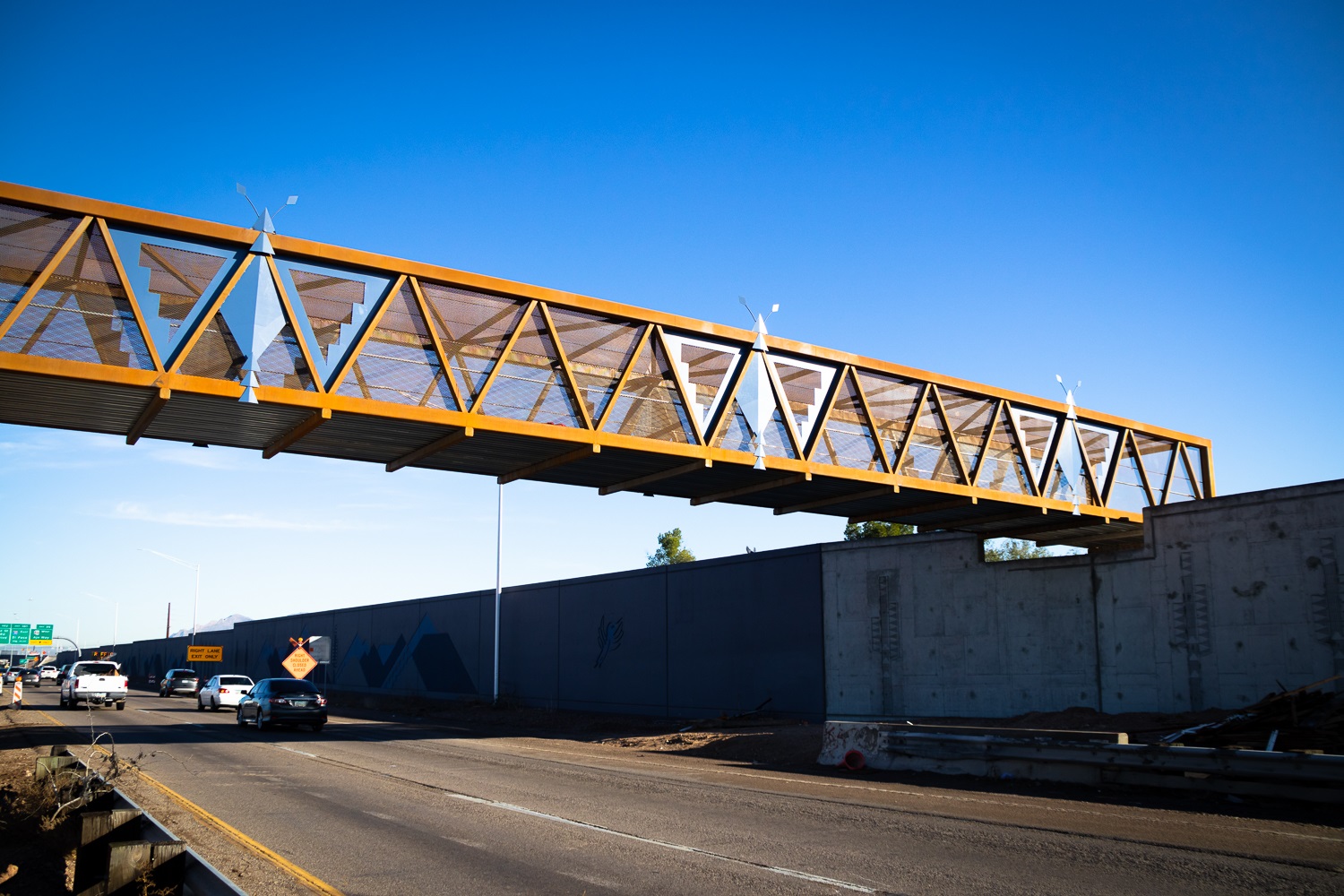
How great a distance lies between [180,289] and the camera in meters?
15.9

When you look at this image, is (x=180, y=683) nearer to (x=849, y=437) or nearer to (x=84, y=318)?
(x=84, y=318)

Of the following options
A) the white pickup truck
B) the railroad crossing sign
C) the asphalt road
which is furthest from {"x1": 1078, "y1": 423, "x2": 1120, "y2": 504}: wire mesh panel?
the white pickup truck

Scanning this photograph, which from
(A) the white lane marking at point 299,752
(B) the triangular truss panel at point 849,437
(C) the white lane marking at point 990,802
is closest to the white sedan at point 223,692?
(A) the white lane marking at point 299,752

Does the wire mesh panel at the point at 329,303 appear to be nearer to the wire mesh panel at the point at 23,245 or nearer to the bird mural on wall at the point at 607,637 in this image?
the wire mesh panel at the point at 23,245

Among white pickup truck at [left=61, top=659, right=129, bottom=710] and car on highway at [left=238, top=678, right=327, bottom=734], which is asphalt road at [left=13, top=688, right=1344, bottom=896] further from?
white pickup truck at [left=61, top=659, right=129, bottom=710]

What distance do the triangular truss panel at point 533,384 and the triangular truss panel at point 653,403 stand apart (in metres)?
1.24

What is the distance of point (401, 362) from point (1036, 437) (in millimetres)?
16354

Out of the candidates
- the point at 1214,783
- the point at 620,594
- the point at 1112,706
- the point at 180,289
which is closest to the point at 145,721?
the point at 620,594

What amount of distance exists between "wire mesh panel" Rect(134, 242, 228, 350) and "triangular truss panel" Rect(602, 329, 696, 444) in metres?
7.24

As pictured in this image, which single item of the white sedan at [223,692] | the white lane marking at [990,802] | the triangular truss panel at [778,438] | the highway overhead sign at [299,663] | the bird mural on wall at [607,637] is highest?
the triangular truss panel at [778,438]

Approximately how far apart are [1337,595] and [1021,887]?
15.7 m

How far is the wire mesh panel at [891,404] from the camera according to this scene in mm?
22219

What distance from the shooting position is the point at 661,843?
10.3 m

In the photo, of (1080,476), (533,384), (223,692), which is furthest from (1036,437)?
(223,692)
